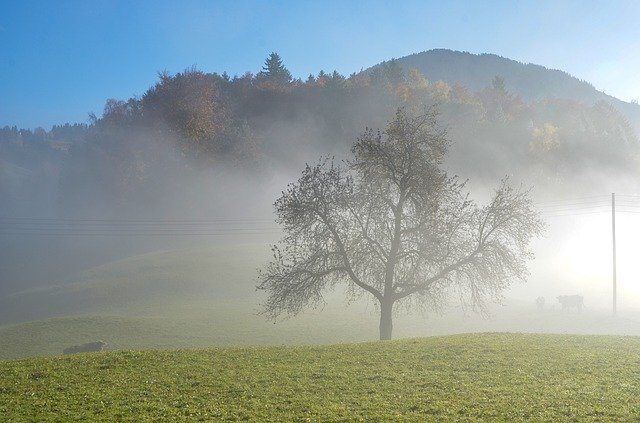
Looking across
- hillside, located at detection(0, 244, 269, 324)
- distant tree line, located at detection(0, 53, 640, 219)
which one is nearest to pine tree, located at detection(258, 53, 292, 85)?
distant tree line, located at detection(0, 53, 640, 219)

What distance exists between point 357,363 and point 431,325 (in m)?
28.9

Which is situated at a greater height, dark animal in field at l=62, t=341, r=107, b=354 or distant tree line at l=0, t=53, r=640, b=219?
distant tree line at l=0, t=53, r=640, b=219

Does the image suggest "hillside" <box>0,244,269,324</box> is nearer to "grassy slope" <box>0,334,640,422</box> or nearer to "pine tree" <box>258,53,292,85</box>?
"grassy slope" <box>0,334,640,422</box>

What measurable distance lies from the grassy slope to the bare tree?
25.2 feet

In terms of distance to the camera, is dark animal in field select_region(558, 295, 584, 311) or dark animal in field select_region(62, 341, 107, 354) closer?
dark animal in field select_region(62, 341, 107, 354)

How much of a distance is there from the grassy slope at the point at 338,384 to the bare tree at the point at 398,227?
7.70 meters

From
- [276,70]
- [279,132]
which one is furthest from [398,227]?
[276,70]

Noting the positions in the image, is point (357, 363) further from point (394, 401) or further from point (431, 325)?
point (431, 325)

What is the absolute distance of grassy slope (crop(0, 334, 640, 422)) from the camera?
1599 cm

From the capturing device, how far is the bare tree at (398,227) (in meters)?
34.4

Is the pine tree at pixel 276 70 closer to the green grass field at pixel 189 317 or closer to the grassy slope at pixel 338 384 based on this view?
the green grass field at pixel 189 317

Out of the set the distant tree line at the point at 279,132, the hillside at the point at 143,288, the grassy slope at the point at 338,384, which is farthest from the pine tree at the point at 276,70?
the grassy slope at the point at 338,384

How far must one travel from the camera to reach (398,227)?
34.9m

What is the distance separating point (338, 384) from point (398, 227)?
16622mm
